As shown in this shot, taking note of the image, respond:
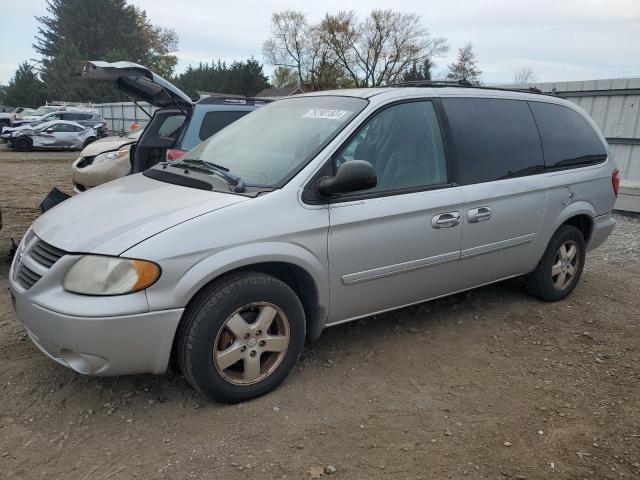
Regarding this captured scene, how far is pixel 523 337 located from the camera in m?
4.03

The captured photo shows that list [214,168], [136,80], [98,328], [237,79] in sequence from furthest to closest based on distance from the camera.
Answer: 1. [237,79]
2. [136,80]
3. [214,168]
4. [98,328]

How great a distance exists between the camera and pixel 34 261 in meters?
2.84

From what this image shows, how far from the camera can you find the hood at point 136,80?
663 centimetres

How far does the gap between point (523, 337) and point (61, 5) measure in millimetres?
74503

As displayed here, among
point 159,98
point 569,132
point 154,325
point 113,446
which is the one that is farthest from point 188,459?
point 159,98

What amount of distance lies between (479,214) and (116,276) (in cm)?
245

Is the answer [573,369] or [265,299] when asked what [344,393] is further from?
Answer: [573,369]

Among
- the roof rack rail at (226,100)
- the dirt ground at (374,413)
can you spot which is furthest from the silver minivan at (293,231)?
the roof rack rail at (226,100)

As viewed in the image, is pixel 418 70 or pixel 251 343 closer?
pixel 251 343

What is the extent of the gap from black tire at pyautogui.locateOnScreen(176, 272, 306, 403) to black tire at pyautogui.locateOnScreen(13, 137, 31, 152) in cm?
2182

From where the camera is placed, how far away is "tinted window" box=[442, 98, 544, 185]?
3.79m

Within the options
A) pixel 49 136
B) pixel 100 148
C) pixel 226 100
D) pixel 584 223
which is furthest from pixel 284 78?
pixel 584 223

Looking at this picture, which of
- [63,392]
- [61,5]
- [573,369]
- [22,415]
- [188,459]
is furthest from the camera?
[61,5]

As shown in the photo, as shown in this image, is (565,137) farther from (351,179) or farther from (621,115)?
(621,115)
